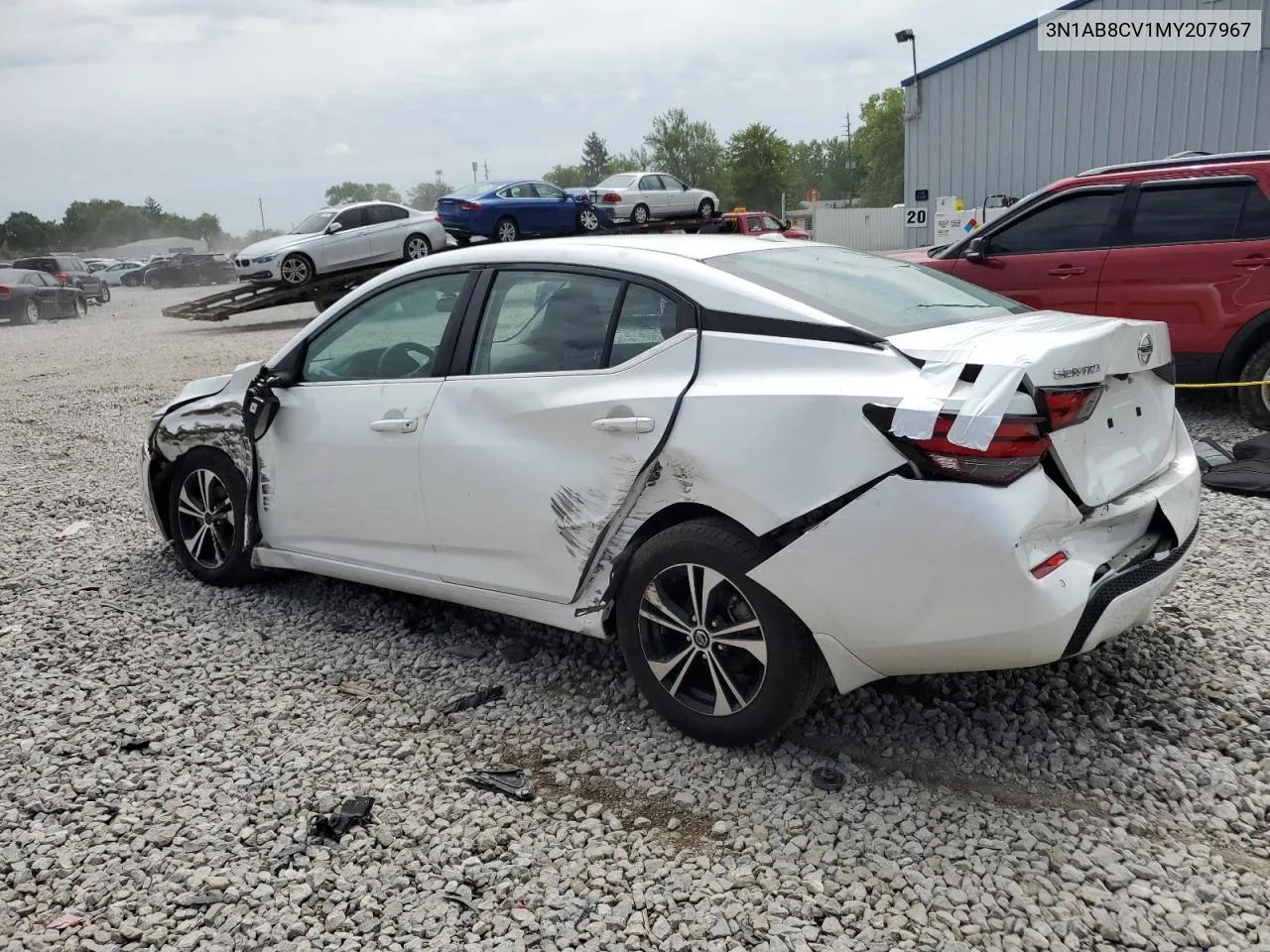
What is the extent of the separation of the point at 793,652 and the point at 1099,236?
587cm

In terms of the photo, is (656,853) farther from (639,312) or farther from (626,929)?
(639,312)

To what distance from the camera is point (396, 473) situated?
397 cm

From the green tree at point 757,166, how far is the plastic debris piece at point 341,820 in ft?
242

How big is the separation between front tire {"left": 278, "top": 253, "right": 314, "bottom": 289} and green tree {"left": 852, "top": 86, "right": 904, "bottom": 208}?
8296 centimetres

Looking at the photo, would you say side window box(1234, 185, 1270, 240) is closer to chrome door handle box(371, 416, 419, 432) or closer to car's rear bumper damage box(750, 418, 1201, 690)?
car's rear bumper damage box(750, 418, 1201, 690)

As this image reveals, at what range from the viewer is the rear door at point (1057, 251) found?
7.50 metres

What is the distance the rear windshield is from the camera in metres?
3.25

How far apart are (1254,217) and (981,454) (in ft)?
18.3

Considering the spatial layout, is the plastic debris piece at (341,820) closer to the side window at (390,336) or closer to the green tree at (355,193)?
the side window at (390,336)

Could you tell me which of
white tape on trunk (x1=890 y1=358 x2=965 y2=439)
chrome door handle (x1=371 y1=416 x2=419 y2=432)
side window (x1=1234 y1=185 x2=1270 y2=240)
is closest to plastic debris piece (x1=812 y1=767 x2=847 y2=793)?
white tape on trunk (x1=890 y1=358 x2=965 y2=439)

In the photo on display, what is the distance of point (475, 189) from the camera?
21.0m

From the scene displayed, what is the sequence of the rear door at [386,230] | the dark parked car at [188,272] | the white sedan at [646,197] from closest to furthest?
1. the rear door at [386,230]
2. the white sedan at [646,197]
3. the dark parked car at [188,272]

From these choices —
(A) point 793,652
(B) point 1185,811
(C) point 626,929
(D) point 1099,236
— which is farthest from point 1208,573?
(D) point 1099,236

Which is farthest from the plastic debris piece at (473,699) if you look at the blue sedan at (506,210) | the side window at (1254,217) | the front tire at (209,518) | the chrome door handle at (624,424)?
the blue sedan at (506,210)
